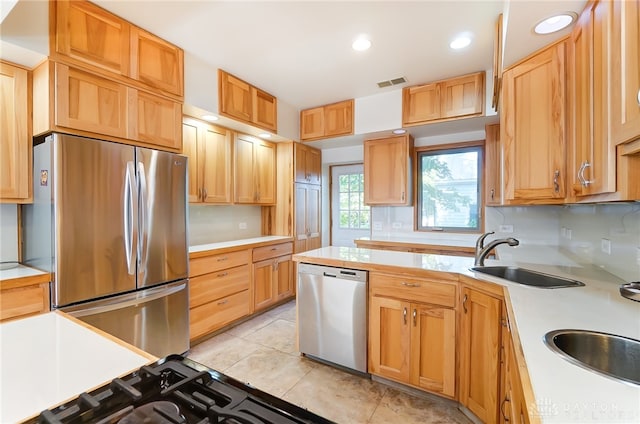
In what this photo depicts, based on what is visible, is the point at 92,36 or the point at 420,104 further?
the point at 420,104

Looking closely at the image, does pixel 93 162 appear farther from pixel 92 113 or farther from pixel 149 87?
pixel 149 87

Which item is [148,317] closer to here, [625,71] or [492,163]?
[625,71]

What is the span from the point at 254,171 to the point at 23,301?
247 cm

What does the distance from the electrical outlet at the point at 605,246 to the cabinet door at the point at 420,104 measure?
6.24 feet

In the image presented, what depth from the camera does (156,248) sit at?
2.38 meters

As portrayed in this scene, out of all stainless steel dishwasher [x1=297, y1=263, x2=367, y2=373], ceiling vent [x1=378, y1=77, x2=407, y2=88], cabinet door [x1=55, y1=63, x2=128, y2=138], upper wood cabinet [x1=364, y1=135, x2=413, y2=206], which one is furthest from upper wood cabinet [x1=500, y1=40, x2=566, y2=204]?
cabinet door [x1=55, y1=63, x2=128, y2=138]

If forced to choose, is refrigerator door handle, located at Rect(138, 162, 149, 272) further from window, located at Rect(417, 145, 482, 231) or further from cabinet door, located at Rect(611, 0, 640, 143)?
window, located at Rect(417, 145, 482, 231)

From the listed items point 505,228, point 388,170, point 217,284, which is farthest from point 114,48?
point 505,228

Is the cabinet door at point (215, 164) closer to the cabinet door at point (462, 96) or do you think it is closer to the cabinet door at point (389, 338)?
the cabinet door at point (389, 338)

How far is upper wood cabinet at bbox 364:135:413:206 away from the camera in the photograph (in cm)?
378

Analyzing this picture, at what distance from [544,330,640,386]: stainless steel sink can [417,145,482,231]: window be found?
9.75 ft

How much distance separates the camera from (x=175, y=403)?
62 cm

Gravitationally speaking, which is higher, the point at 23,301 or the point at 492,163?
the point at 492,163

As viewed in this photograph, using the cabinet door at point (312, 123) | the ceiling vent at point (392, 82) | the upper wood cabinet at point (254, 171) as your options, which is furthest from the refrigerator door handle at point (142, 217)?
the ceiling vent at point (392, 82)
